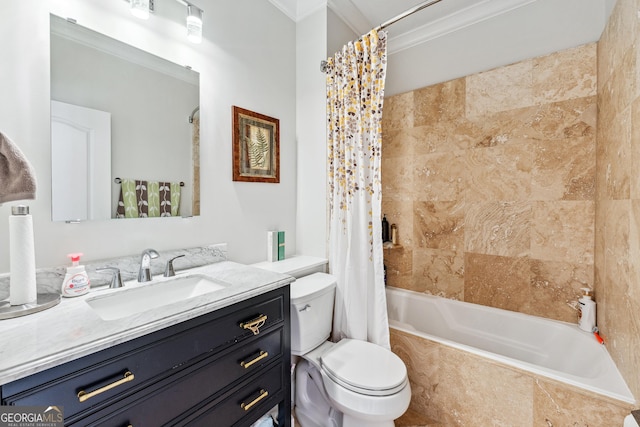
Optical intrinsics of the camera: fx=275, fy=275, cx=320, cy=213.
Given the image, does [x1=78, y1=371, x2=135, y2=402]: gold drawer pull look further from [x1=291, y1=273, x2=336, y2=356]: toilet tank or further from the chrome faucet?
[x1=291, y1=273, x2=336, y2=356]: toilet tank

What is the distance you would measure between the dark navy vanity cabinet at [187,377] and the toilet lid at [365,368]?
0.28m

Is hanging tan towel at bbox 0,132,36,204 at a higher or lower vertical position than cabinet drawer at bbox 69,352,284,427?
higher

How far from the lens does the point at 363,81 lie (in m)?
1.75

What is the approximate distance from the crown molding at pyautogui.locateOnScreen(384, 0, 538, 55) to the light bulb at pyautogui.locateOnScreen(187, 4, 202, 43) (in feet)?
5.77

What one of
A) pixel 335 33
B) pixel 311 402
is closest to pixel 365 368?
pixel 311 402

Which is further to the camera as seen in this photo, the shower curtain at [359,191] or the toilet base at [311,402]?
the shower curtain at [359,191]

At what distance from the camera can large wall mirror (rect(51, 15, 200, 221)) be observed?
3.72 feet

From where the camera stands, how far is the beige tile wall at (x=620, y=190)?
3.93ft

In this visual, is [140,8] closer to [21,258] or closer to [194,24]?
[194,24]

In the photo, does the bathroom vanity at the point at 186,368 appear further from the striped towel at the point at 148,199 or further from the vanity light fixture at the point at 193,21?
the vanity light fixture at the point at 193,21

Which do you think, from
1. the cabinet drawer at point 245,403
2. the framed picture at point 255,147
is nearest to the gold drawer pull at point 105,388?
the cabinet drawer at point 245,403

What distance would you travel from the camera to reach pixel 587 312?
173cm

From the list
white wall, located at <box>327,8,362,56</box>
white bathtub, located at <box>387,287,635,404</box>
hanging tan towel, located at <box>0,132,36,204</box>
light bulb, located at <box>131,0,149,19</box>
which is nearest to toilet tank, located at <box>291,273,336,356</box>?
white bathtub, located at <box>387,287,635,404</box>

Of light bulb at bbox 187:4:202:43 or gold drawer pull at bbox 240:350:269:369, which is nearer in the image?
gold drawer pull at bbox 240:350:269:369
